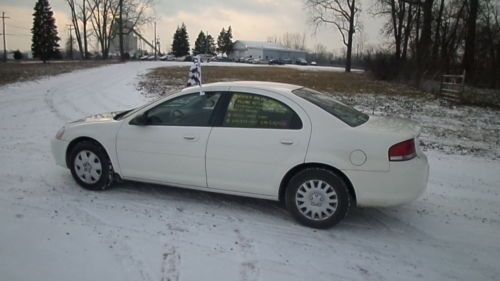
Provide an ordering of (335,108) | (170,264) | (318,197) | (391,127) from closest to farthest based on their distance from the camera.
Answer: (170,264)
(318,197)
(391,127)
(335,108)

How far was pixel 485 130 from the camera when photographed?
37.7ft

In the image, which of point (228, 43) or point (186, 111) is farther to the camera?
point (228, 43)

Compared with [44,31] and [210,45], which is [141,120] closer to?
[44,31]

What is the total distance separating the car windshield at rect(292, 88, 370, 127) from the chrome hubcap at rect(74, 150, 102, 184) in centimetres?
265

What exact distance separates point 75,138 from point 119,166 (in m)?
0.74

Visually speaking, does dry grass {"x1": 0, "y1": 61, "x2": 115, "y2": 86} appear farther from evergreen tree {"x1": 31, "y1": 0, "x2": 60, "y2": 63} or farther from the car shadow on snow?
evergreen tree {"x1": 31, "y1": 0, "x2": 60, "y2": 63}

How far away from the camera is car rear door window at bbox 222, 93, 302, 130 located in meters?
4.54

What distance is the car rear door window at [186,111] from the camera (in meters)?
4.89

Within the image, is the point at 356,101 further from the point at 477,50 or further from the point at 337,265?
the point at 477,50

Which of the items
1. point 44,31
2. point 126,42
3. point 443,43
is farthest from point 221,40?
A: point 443,43

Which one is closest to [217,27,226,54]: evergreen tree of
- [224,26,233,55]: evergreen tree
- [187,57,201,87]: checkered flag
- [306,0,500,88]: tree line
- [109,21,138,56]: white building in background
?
[224,26,233,55]: evergreen tree

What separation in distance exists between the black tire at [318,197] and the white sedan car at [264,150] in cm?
1

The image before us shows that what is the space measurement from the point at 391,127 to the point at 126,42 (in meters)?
109

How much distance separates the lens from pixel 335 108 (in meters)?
4.85
